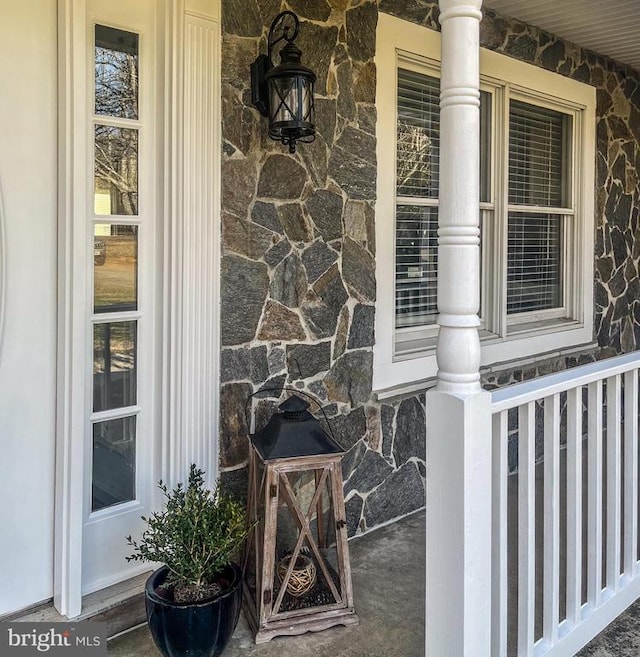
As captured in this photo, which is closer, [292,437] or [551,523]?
[551,523]

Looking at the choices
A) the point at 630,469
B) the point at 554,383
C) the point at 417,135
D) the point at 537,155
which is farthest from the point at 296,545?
the point at 537,155

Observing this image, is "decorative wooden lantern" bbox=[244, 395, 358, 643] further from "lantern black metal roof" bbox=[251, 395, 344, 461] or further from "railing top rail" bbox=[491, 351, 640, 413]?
"railing top rail" bbox=[491, 351, 640, 413]

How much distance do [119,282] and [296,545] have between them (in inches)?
45.0

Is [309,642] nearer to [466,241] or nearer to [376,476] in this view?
[376,476]

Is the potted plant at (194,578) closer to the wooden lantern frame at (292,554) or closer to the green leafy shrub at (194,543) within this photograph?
the green leafy shrub at (194,543)

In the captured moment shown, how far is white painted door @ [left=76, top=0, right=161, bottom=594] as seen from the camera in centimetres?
219

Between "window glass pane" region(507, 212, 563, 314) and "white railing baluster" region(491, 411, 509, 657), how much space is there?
2.46 metres

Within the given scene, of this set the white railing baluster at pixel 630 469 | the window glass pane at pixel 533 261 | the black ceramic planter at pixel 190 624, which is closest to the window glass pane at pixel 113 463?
the black ceramic planter at pixel 190 624

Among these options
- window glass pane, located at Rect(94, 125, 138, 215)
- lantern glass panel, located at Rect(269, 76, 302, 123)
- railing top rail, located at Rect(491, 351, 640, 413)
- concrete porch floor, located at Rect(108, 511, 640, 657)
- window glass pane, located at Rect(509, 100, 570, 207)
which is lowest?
concrete porch floor, located at Rect(108, 511, 640, 657)

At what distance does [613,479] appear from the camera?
91.4 inches

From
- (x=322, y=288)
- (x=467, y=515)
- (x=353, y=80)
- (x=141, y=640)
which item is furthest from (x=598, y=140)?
(x=141, y=640)

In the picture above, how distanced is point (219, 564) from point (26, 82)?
1.67 m

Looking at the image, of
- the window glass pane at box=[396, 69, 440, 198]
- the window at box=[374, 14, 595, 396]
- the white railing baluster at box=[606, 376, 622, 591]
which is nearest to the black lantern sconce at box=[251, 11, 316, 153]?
the window at box=[374, 14, 595, 396]

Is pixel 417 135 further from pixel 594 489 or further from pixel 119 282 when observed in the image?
pixel 594 489
